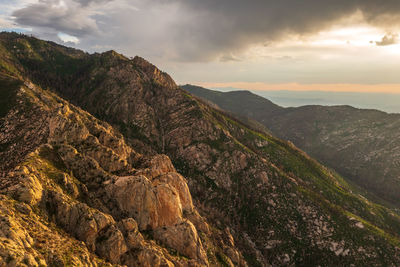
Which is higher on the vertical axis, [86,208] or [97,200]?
[86,208]

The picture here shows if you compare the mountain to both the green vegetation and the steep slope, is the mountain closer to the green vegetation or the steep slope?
the steep slope

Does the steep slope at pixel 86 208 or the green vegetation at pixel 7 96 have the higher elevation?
the green vegetation at pixel 7 96

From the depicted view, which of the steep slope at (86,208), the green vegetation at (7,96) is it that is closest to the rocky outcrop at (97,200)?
the steep slope at (86,208)

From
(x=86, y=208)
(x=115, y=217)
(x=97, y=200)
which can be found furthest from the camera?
(x=115, y=217)

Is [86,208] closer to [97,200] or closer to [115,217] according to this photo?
[97,200]

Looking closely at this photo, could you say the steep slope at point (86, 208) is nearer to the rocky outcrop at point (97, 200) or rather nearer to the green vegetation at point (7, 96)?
the rocky outcrop at point (97, 200)

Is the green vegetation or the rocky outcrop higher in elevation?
the green vegetation

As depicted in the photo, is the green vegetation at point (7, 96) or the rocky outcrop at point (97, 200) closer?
the rocky outcrop at point (97, 200)

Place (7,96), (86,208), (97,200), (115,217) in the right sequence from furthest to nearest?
(7,96)
(115,217)
(97,200)
(86,208)

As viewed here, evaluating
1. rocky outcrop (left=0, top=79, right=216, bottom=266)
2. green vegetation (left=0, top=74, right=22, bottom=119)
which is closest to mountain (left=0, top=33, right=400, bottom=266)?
rocky outcrop (left=0, top=79, right=216, bottom=266)

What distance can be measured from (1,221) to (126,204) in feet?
146

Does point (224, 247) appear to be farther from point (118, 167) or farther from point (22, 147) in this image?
point (22, 147)

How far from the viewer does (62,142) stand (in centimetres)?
8781

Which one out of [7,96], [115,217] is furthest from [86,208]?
[7,96]
